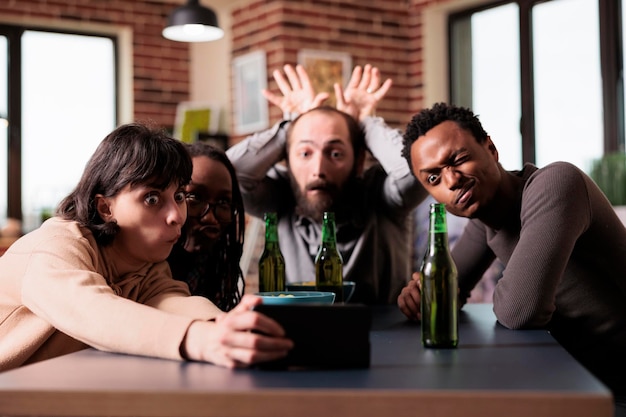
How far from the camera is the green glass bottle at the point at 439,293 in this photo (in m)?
1.25

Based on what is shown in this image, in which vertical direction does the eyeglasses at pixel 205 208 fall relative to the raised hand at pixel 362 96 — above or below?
Result: below

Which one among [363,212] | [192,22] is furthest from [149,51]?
[363,212]

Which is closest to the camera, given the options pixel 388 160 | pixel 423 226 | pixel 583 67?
pixel 388 160

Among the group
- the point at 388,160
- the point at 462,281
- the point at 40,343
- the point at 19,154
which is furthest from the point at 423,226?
the point at 19,154

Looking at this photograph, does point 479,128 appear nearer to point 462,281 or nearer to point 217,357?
point 462,281

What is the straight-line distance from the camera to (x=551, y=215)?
1.53 metres

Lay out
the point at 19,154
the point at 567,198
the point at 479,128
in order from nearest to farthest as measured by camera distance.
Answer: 1. the point at 567,198
2. the point at 479,128
3. the point at 19,154

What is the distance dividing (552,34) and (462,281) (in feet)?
11.7

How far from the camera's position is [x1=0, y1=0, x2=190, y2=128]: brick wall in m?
6.02

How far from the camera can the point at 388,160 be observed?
2.44m

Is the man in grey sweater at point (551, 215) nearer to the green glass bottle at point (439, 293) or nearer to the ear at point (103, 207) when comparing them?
the green glass bottle at point (439, 293)

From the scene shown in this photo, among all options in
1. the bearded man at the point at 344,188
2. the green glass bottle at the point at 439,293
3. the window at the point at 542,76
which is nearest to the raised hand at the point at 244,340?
the green glass bottle at the point at 439,293

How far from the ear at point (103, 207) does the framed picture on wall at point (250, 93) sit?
3.97 m

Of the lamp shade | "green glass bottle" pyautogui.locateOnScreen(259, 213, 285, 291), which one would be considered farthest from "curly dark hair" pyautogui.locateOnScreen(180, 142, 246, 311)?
the lamp shade
